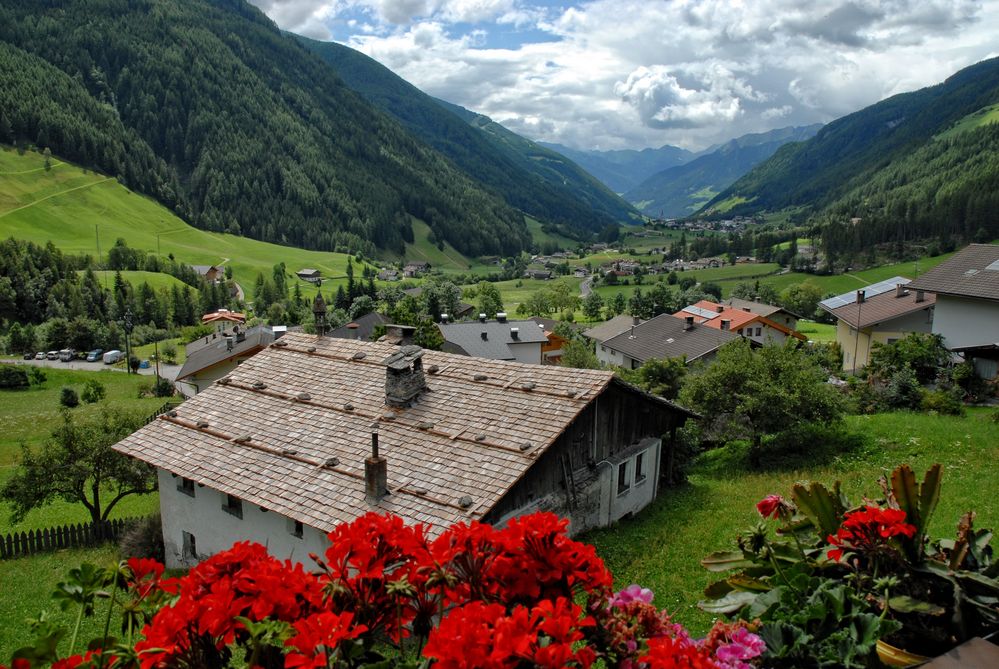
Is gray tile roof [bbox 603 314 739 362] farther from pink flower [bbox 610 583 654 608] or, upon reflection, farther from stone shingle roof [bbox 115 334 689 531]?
pink flower [bbox 610 583 654 608]

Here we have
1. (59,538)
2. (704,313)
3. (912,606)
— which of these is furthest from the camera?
(704,313)

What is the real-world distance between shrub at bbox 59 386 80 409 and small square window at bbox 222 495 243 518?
2149 inches

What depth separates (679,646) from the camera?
2.95 metres

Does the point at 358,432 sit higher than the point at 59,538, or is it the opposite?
the point at 358,432

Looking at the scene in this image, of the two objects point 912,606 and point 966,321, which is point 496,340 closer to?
point 966,321

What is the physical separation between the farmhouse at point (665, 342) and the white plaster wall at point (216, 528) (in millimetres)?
49180

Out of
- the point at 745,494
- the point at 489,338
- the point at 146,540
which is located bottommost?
the point at 489,338

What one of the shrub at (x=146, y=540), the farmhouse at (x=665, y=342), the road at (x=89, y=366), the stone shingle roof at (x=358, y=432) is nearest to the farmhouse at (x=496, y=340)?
the farmhouse at (x=665, y=342)

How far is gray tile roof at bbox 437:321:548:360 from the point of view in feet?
209

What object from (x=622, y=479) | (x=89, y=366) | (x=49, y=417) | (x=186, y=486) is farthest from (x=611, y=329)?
(x=89, y=366)

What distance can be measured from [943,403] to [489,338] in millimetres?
43292

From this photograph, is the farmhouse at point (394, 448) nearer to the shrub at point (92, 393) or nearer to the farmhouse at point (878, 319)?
the farmhouse at point (878, 319)

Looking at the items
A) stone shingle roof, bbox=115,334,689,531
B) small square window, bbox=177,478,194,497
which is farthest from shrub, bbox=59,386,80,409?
small square window, bbox=177,478,194,497

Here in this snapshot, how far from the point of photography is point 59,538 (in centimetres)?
2455
